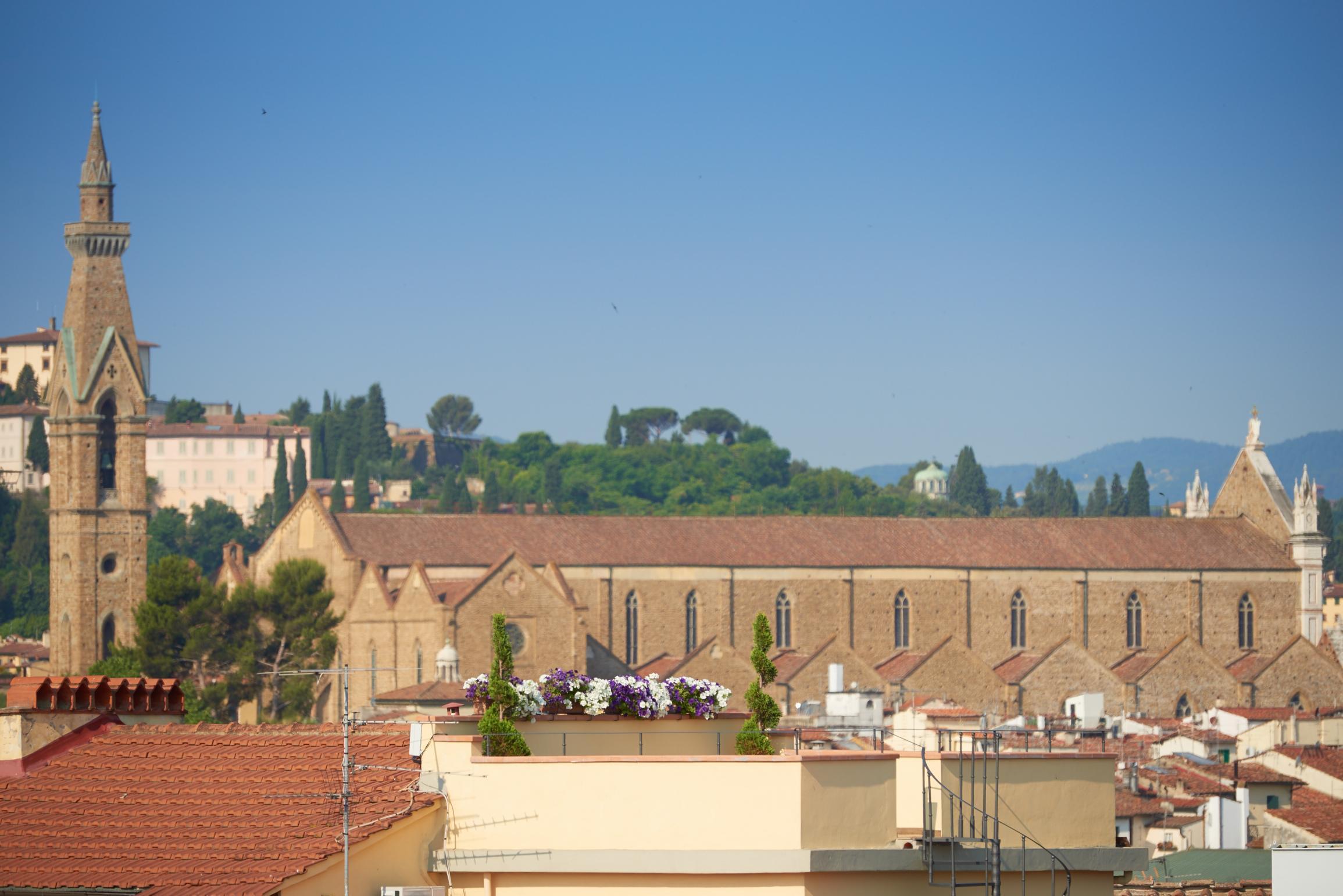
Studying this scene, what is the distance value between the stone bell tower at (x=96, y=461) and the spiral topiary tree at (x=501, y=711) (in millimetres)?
64990

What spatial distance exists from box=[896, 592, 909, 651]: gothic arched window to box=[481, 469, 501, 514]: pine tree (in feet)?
233

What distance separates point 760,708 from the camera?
17.0 m

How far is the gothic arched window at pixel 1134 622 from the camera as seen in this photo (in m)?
81.2

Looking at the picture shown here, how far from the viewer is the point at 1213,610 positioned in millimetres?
82062

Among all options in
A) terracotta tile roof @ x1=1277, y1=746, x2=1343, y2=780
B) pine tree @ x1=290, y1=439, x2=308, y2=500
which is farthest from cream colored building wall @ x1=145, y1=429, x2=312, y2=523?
terracotta tile roof @ x1=1277, y1=746, x2=1343, y2=780

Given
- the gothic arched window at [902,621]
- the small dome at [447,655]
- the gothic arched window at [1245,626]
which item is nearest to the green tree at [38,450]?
the gothic arched window at [902,621]

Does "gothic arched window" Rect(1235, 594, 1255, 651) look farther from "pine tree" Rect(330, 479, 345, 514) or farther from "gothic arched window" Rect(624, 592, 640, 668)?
"pine tree" Rect(330, 479, 345, 514)

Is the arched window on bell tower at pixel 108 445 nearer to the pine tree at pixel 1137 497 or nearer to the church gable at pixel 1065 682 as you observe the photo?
the church gable at pixel 1065 682

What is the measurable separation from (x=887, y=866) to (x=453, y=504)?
115116mm

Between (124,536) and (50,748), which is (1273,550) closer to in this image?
(124,536)

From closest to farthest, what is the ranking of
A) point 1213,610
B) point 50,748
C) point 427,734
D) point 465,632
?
1. point 427,734
2. point 50,748
3. point 465,632
4. point 1213,610

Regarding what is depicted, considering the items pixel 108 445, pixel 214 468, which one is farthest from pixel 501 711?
pixel 214 468

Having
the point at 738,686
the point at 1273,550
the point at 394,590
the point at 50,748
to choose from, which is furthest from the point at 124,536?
the point at 50,748

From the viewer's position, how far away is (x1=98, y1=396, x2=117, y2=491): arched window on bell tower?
271ft
